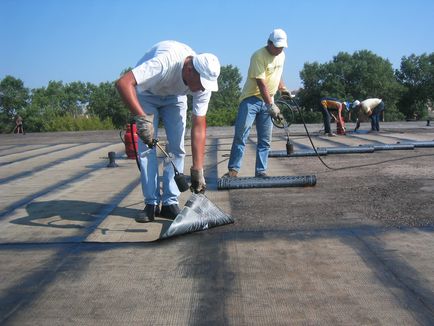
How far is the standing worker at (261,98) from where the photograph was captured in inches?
190

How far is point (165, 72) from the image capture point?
10.4 feet

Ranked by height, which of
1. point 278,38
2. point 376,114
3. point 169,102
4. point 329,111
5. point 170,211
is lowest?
point 170,211

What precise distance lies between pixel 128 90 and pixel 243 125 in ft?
7.11

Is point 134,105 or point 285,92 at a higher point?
point 285,92

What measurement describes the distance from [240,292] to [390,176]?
342 cm

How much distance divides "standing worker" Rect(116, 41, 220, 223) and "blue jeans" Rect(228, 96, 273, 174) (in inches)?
56.1

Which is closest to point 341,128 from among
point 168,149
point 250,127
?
point 250,127

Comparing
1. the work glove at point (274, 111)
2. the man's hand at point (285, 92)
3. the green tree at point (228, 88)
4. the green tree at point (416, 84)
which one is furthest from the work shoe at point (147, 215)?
the green tree at point (228, 88)

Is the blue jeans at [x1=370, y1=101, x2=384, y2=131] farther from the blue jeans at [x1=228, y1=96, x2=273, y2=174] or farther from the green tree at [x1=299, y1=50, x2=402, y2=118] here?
the green tree at [x1=299, y1=50, x2=402, y2=118]

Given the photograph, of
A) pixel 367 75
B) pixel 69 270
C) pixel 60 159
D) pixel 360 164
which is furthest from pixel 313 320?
pixel 367 75

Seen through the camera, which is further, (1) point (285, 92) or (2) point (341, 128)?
(2) point (341, 128)

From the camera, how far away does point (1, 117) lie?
52.0 m

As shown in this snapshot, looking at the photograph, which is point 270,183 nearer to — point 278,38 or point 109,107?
point 278,38

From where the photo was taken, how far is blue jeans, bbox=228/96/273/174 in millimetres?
4996
